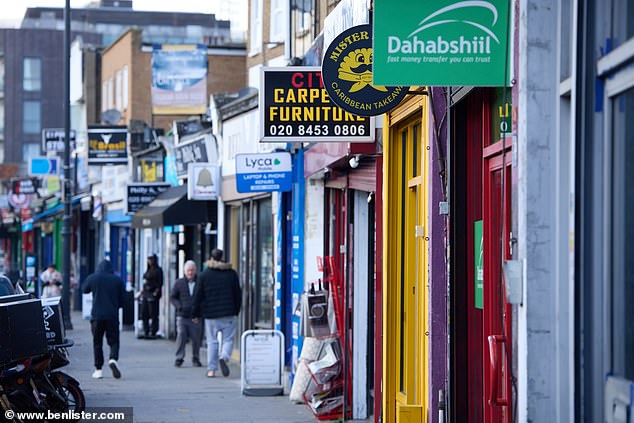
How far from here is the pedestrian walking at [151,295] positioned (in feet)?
89.4

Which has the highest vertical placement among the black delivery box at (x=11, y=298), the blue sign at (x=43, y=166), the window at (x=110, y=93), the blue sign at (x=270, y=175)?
the window at (x=110, y=93)

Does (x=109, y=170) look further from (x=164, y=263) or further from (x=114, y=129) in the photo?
(x=164, y=263)

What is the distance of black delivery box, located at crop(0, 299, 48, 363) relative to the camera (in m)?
10.9

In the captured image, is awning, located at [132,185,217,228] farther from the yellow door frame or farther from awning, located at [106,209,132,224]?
the yellow door frame

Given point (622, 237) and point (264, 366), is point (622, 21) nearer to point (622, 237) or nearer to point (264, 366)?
point (622, 237)

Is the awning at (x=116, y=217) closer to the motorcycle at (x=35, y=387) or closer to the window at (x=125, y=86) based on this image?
the window at (x=125, y=86)

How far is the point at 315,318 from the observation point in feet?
46.9

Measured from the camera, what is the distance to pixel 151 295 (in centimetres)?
2706

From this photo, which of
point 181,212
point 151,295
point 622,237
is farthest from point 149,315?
point 622,237

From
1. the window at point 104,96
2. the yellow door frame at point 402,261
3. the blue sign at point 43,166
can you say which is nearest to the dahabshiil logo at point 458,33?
the yellow door frame at point 402,261

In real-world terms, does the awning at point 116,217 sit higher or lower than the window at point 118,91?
lower

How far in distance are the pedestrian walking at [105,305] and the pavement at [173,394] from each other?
66 centimetres

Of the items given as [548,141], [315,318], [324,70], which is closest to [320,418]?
[315,318]

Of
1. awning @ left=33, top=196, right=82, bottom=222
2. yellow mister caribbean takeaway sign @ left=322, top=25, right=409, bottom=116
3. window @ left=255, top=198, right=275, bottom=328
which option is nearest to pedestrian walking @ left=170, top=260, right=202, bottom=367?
window @ left=255, top=198, right=275, bottom=328
